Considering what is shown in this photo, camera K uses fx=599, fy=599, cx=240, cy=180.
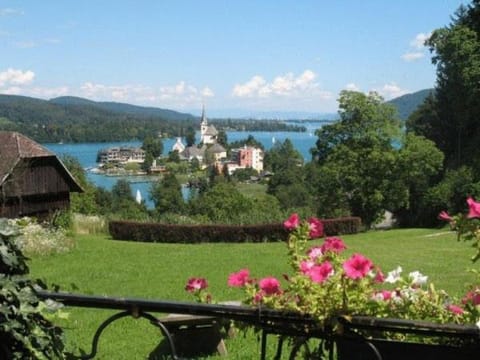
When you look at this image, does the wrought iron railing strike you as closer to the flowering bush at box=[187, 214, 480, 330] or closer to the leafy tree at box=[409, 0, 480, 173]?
the flowering bush at box=[187, 214, 480, 330]

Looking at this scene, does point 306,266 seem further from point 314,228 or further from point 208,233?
point 208,233

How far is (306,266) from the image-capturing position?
79.7 inches

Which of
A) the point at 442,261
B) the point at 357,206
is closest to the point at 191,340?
the point at 442,261

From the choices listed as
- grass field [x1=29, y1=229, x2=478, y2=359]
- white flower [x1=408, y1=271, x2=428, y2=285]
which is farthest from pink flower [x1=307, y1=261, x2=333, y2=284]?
grass field [x1=29, y1=229, x2=478, y2=359]

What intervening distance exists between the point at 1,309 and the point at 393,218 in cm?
4420

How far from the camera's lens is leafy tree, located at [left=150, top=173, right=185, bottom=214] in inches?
2734

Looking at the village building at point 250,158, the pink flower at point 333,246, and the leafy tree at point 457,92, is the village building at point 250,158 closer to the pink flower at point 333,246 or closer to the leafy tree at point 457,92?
the leafy tree at point 457,92

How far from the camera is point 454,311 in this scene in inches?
76.8

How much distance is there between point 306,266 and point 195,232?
82.5ft

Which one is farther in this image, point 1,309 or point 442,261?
point 442,261

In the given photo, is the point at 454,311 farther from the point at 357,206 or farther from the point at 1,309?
the point at 357,206

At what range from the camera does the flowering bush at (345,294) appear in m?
1.82

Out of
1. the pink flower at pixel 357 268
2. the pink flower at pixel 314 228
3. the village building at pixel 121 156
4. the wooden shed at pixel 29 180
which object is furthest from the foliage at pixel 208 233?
the village building at pixel 121 156

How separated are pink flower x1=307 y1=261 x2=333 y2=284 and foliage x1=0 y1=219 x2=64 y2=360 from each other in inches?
35.0
